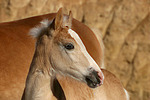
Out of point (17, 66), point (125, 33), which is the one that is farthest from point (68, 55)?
point (125, 33)

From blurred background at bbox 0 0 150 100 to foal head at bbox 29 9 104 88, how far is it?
2.85m

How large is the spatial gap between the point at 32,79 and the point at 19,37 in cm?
81

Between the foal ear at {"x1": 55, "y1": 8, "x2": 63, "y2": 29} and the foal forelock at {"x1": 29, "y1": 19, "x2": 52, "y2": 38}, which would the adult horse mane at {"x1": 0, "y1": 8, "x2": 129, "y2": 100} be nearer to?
the foal forelock at {"x1": 29, "y1": 19, "x2": 52, "y2": 38}

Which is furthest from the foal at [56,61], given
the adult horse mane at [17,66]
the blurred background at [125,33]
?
the blurred background at [125,33]

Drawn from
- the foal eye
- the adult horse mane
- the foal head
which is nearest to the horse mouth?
the foal head

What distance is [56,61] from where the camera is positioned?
2230 mm

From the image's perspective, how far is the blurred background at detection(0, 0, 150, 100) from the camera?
5.25 m

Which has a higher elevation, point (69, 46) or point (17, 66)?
point (69, 46)

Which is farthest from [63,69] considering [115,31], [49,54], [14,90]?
[115,31]

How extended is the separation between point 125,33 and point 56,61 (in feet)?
10.8

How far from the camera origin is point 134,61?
17.7 ft

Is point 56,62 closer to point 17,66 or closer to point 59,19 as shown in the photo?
point 59,19

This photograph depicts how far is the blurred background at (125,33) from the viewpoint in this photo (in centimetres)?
525

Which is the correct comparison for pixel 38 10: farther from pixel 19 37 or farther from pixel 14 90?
pixel 14 90
